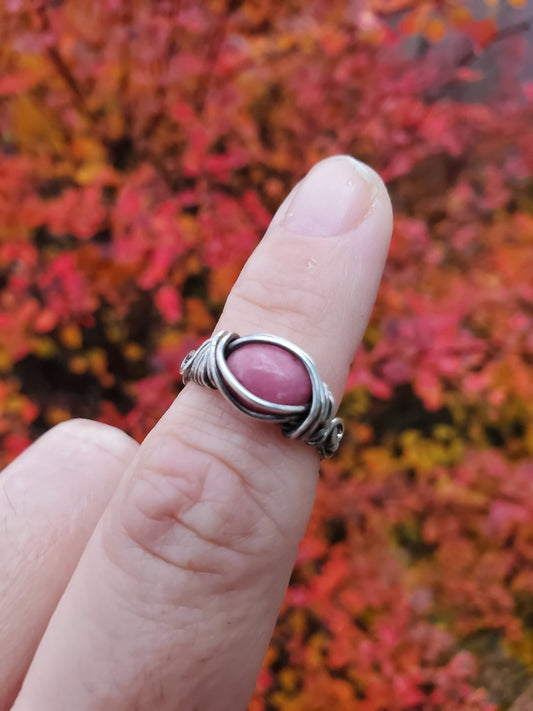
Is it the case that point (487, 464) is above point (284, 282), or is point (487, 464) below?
below

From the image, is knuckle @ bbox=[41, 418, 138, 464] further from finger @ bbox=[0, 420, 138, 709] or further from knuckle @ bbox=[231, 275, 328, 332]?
knuckle @ bbox=[231, 275, 328, 332]

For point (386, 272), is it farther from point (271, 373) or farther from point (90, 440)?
point (271, 373)

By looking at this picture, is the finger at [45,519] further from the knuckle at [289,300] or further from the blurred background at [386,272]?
the blurred background at [386,272]

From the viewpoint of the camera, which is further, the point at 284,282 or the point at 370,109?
the point at 370,109

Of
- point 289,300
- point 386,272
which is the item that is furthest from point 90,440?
point 386,272

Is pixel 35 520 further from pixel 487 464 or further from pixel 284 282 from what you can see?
pixel 487 464

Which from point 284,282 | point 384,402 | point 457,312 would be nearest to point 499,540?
point 384,402
